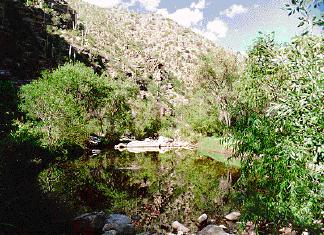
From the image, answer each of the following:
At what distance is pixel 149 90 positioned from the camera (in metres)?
146

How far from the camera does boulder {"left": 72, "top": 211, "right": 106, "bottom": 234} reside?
14633 mm

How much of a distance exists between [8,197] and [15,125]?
19.7m

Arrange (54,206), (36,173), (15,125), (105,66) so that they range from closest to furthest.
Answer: (54,206) → (36,173) → (15,125) → (105,66)

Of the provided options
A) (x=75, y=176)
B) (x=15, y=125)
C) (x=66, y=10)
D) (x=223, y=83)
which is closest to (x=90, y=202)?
(x=75, y=176)

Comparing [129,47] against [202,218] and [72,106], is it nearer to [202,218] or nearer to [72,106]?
[72,106]

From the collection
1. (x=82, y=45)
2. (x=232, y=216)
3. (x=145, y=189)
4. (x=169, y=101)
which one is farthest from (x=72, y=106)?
(x=169, y=101)

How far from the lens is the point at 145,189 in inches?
945

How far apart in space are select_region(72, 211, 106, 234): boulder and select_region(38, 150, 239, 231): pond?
1922 millimetres

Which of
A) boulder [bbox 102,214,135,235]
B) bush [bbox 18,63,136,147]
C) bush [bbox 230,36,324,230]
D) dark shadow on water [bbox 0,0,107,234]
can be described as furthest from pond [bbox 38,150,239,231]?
bush [bbox 230,36,324,230]

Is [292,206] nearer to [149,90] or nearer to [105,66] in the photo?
[105,66]

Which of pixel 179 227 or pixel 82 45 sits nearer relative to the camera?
pixel 179 227

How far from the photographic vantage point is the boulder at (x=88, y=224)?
1463 cm

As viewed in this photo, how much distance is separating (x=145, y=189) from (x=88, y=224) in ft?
31.0

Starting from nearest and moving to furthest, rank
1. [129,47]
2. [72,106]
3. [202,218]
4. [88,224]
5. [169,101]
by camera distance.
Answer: [88,224], [202,218], [72,106], [169,101], [129,47]
